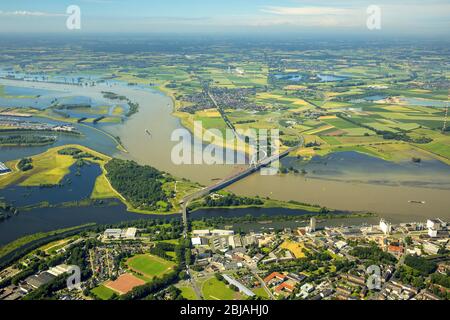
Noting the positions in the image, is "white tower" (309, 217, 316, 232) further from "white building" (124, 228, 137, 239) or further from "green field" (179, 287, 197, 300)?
"white building" (124, 228, 137, 239)

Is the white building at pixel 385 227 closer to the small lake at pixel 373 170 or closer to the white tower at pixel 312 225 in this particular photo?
the white tower at pixel 312 225

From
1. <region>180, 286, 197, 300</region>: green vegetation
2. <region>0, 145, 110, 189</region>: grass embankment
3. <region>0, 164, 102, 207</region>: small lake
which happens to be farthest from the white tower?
<region>0, 145, 110, 189</region>: grass embankment

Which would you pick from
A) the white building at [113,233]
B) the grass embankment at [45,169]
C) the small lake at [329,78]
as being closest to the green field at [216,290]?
the white building at [113,233]

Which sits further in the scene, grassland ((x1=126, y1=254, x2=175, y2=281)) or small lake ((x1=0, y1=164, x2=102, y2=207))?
small lake ((x1=0, y1=164, x2=102, y2=207))


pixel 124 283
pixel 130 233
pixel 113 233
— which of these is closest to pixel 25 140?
pixel 113 233

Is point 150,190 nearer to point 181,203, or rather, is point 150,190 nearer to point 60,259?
point 181,203
